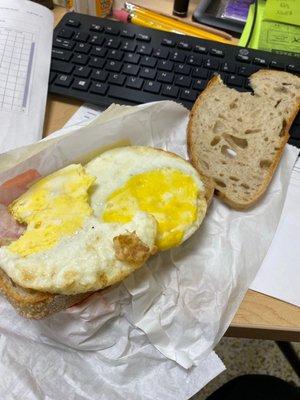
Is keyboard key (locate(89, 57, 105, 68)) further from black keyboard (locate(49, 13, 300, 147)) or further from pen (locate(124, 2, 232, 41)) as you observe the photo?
pen (locate(124, 2, 232, 41))

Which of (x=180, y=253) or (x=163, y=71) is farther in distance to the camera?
(x=163, y=71)

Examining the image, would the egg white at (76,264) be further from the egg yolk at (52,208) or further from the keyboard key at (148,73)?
the keyboard key at (148,73)

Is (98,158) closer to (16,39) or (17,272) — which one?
(17,272)

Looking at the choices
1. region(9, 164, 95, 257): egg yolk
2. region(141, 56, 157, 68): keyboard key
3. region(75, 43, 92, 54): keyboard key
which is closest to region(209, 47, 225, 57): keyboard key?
region(141, 56, 157, 68): keyboard key

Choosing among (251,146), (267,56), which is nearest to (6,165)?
(251,146)

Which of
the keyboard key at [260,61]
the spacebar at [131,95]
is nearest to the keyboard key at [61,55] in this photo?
the spacebar at [131,95]

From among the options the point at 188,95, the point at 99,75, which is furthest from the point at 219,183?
the point at 99,75

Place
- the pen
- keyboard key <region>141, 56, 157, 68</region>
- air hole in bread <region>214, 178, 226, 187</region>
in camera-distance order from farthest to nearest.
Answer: the pen
keyboard key <region>141, 56, 157, 68</region>
air hole in bread <region>214, 178, 226, 187</region>
